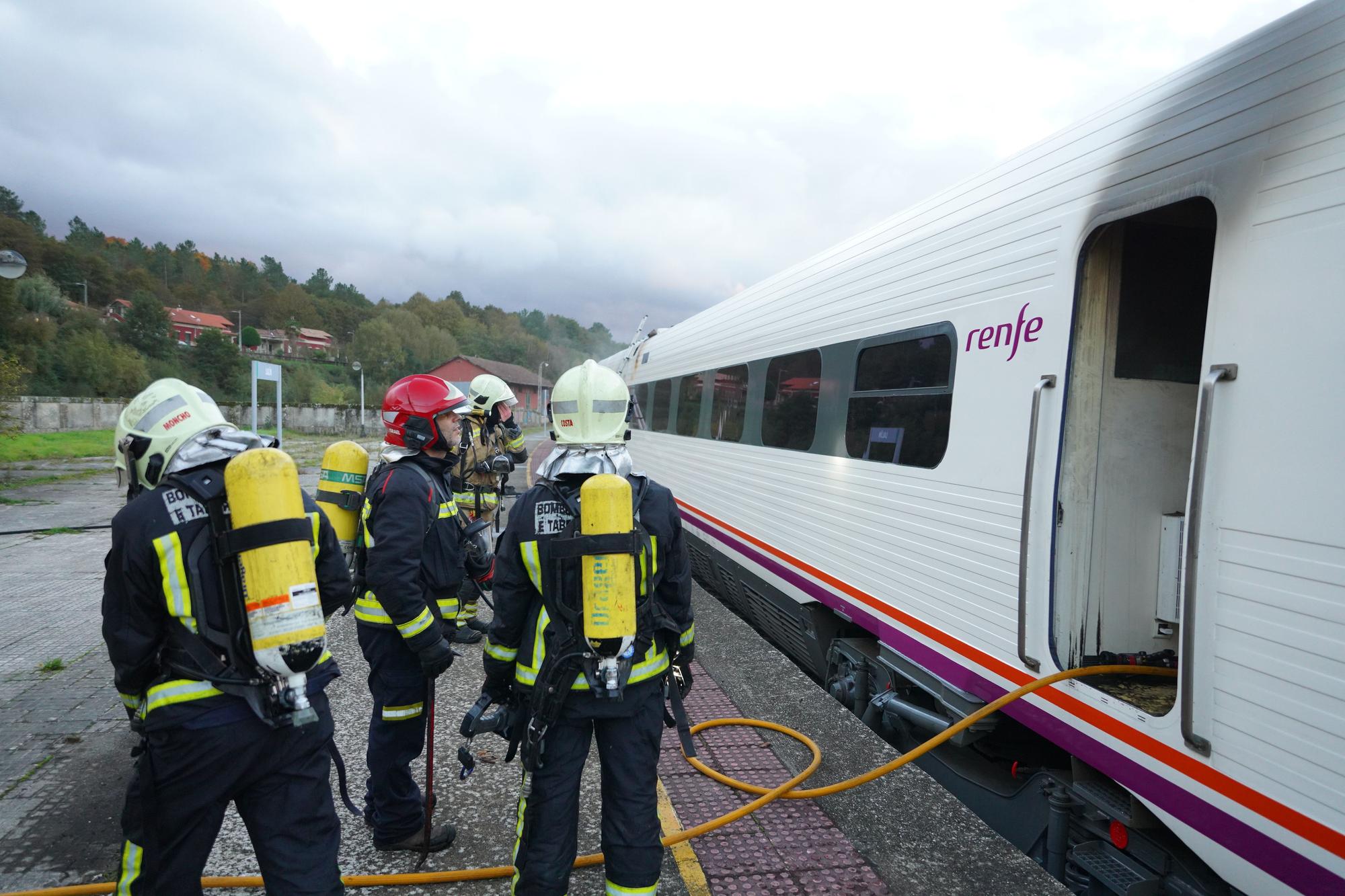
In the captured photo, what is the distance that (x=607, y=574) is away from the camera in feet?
6.91

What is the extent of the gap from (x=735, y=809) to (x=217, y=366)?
6780 centimetres

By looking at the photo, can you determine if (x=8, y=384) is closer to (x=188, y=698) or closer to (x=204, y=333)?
(x=188, y=698)

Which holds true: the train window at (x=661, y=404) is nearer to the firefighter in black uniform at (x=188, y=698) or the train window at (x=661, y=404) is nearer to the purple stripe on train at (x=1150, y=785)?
the purple stripe on train at (x=1150, y=785)

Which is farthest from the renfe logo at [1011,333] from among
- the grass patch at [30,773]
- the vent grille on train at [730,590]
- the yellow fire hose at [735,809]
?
the grass patch at [30,773]

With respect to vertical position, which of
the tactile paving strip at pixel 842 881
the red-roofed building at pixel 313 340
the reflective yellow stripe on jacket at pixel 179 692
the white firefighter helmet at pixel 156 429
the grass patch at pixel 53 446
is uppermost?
the red-roofed building at pixel 313 340

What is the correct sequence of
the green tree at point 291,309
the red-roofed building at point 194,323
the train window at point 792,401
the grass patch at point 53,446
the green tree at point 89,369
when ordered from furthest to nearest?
1. the green tree at point 291,309
2. the red-roofed building at point 194,323
3. the green tree at point 89,369
4. the grass patch at point 53,446
5. the train window at point 792,401

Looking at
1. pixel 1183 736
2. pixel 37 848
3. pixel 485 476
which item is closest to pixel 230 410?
pixel 485 476

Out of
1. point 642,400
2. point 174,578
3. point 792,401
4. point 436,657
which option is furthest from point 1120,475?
point 642,400

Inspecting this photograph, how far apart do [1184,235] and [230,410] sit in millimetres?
46171

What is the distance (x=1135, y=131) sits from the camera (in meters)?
2.49

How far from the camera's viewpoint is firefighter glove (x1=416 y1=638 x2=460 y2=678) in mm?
2695

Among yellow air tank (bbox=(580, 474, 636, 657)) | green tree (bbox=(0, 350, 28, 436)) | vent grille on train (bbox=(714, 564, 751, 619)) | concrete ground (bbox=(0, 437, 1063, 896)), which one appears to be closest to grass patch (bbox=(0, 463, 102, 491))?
green tree (bbox=(0, 350, 28, 436))

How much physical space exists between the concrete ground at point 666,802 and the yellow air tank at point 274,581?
1.32 metres

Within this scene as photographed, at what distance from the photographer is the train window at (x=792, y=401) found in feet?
15.8
